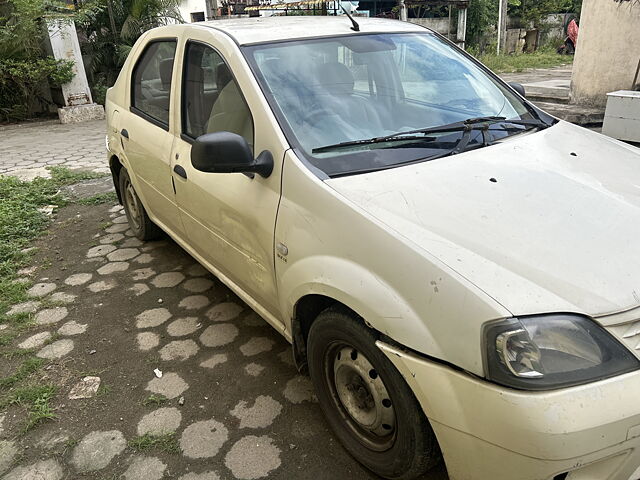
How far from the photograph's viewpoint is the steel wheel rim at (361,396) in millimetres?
1890

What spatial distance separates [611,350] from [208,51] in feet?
7.62

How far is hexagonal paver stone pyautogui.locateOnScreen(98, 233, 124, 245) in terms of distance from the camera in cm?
448

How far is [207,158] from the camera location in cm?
209

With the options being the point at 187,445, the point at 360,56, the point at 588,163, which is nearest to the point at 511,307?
the point at 588,163

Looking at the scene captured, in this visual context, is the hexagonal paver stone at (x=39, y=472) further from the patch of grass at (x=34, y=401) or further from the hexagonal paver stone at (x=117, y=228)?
the hexagonal paver stone at (x=117, y=228)

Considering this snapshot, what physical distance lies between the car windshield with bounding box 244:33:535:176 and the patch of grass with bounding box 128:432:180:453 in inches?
54.4

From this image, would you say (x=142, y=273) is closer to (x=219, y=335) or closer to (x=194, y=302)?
(x=194, y=302)

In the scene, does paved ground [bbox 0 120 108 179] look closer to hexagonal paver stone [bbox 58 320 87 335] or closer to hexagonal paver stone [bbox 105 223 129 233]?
hexagonal paver stone [bbox 105 223 129 233]

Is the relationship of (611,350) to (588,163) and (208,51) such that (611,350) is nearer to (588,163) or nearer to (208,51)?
(588,163)

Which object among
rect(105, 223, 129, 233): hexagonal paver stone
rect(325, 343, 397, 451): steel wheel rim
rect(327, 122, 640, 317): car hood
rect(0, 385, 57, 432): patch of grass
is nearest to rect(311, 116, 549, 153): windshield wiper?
rect(327, 122, 640, 317): car hood

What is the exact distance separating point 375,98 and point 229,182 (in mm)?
820

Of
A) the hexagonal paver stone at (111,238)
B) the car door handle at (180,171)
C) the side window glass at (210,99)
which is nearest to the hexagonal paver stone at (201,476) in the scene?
the side window glass at (210,99)

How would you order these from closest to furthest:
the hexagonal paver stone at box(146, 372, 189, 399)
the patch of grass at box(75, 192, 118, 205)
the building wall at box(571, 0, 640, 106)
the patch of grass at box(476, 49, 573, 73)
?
1. the hexagonal paver stone at box(146, 372, 189, 399)
2. the patch of grass at box(75, 192, 118, 205)
3. the building wall at box(571, 0, 640, 106)
4. the patch of grass at box(476, 49, 573, 73)

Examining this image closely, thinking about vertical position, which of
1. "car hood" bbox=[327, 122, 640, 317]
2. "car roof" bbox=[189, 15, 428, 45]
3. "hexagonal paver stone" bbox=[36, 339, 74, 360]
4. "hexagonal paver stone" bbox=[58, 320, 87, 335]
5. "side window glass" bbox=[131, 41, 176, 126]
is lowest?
"hexagonal paver stone" bbox=[58, 320, 87, 335]
